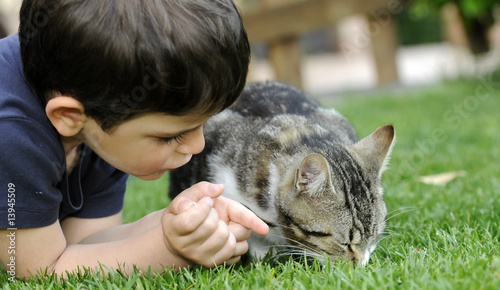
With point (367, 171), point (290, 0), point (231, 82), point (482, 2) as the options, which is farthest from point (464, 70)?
point (231, 82)

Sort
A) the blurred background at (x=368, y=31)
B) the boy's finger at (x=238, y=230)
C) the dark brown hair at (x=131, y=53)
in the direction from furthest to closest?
the blurred background at (x=368, y=31) → the boy's finger at (x=238, y=230) → the dark brown hair at (x=131, y=53)

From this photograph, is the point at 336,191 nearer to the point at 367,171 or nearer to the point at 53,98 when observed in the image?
the point at 367,171

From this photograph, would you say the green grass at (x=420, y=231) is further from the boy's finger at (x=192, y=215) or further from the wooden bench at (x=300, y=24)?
the wooden bench at (x=300, y=24)

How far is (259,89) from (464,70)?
5858 millimetres

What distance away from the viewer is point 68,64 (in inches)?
71.9

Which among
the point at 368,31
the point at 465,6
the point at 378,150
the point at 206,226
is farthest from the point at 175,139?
the point at 368,31

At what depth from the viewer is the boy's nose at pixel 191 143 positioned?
6.91 ft

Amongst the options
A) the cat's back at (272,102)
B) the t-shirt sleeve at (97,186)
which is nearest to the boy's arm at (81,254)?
the t-shirt sleeve at (97,186)

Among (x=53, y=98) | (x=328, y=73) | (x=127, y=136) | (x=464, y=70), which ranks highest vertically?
(x=53, y=98)

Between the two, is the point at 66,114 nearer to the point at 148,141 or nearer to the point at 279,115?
the point at 148,141

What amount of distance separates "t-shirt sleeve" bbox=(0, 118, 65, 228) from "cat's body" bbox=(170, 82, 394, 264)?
92 cm

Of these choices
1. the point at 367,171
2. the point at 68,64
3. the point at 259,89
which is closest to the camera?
the point at 68,64

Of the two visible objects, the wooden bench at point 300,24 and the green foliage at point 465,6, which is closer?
the green foliage at point 465,6

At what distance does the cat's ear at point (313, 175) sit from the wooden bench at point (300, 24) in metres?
5.51
